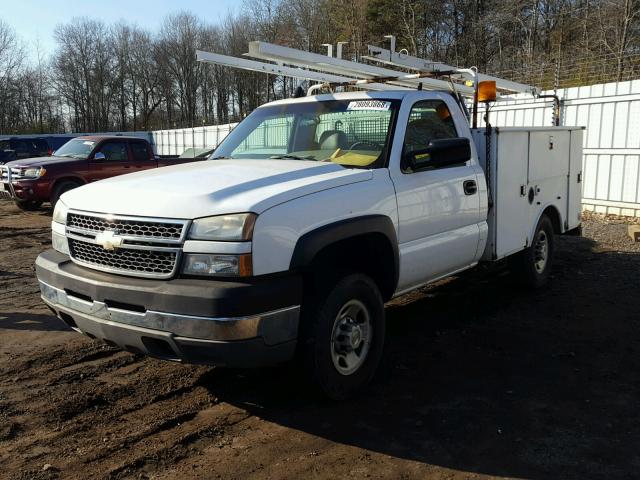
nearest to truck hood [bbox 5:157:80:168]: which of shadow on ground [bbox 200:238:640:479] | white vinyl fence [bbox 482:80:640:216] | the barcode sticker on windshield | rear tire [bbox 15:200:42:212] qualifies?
rear tire [bbox 15:200:42:212]

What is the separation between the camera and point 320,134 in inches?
187

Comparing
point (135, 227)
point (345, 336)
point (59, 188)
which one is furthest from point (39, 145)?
point (345, 336)

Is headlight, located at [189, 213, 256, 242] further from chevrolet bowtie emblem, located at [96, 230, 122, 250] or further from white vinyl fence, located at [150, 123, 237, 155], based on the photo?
white vinyl fence, located at [150, 123, 237, 155]

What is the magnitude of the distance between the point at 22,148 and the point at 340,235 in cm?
2173

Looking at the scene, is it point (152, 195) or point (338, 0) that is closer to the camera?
point (152, 195)

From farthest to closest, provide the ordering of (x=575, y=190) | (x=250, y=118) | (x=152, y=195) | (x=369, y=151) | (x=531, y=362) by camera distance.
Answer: (x=575, y=190)
(x=250, y=118)
(x=531, y=362)
(x=369, y=151)
(x=152, y=195)

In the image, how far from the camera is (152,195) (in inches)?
137

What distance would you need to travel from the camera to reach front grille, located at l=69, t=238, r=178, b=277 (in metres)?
3.30

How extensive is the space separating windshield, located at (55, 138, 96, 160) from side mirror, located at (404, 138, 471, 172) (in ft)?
35.1

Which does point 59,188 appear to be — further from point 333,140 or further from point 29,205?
point 333,140

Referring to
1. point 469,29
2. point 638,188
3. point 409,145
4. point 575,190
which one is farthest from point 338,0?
point 409,145

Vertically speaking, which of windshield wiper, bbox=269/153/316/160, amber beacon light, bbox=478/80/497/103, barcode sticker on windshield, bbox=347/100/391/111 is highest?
amber beacon light, bbox=478/80/497/103

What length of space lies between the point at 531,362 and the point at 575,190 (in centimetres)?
350

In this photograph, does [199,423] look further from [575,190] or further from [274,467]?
[575,190]
